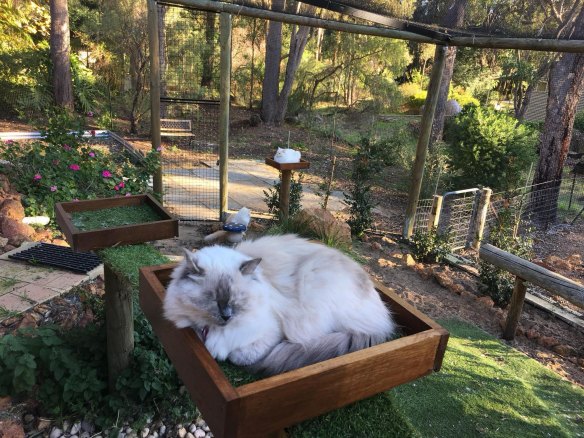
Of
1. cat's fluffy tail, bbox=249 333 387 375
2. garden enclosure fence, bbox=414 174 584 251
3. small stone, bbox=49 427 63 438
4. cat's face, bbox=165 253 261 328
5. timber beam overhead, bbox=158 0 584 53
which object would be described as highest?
timber beam overhead, bbox=158 0 584 53

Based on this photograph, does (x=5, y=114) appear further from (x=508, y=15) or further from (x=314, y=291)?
(x=314, y=291)

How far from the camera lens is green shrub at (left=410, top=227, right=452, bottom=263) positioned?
589 cm

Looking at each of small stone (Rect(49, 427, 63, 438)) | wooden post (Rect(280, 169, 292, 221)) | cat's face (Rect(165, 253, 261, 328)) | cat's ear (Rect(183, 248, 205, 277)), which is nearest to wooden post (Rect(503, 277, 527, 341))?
wooden post (Rect(280, 169, 292, 221))

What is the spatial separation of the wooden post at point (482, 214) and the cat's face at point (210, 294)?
574cm

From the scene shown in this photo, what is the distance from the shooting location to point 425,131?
18.9 feet

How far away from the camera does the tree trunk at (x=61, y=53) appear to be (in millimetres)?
10102

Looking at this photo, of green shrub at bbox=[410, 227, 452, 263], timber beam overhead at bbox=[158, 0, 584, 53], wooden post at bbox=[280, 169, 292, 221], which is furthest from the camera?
green shrub at bbox=[410, 227, 452, 263]

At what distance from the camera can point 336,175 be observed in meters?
10.4

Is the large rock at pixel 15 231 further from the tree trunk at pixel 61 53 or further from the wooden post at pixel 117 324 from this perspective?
the tree trunk at pixel 61 53

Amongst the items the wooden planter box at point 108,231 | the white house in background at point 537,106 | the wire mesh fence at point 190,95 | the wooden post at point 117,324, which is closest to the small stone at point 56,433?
the wooden post at point 117,324

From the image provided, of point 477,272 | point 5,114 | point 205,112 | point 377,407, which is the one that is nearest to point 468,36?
point 477,272

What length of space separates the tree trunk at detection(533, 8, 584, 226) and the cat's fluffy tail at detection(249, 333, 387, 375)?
8.22 meters

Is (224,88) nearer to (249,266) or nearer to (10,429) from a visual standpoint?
(10,429)

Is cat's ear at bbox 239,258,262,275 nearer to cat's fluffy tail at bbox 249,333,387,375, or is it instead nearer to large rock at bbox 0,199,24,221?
cat's fluffy tail at bbox 249,333,387,375
